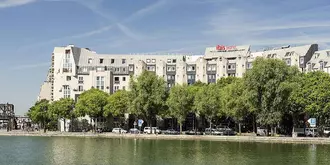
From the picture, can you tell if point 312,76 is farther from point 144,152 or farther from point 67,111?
point 67,111

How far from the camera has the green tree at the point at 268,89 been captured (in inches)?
4045

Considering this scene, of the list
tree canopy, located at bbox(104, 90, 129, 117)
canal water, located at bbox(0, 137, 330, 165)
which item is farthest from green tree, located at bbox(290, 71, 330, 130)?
tree canopy, located at bbox(104, 90, 129, 117)

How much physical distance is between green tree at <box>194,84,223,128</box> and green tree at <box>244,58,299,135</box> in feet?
53.4

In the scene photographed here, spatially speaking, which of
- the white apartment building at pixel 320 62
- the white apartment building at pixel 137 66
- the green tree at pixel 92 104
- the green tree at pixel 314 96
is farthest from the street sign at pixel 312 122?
the green tree at pixel 92 104

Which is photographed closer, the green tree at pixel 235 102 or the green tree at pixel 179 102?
the green tree at pixel 235 102

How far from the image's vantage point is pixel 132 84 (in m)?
131

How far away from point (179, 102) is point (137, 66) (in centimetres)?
4652

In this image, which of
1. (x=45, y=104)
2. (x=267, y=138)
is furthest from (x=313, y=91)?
(x=45, y=104)

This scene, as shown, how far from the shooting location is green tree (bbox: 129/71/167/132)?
127m

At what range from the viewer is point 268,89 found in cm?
10300

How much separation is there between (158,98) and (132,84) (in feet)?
28.6

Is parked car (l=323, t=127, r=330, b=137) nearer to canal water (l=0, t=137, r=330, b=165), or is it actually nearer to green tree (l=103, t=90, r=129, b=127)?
canal water (l=0, t=137, r=330, b=165)

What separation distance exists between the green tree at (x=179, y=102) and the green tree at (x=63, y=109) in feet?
125

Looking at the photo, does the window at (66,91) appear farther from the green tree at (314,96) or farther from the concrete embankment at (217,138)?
the green tree at (314,96)
